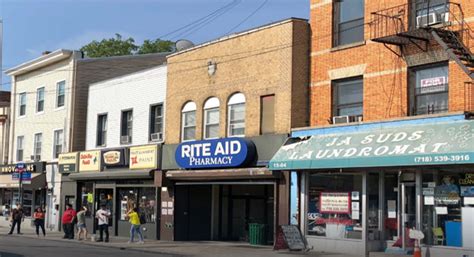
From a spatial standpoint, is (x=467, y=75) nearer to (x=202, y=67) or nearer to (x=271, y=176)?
(x=271, y=176)

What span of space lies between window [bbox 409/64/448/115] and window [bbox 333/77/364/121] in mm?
1962

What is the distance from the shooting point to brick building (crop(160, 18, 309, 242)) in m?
22.5

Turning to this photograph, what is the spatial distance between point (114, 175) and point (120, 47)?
30.0 meters

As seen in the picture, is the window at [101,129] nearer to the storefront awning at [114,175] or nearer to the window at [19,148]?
the storefront awning at [114,175]

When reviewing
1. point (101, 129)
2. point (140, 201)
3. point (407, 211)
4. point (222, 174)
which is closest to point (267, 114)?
point (222, 174)

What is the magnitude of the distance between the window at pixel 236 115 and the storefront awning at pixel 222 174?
1.67m

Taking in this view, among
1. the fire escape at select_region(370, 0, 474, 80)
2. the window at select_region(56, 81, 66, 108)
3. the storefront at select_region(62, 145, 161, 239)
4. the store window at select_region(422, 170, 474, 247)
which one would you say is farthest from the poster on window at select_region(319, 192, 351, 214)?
the window at select_region(56, 81, 66, 108)

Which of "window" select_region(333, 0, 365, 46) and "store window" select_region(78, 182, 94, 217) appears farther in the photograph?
"store window" select_region(78, 182, 94, 217)

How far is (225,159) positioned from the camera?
2367 cm

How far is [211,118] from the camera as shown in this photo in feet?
84.7

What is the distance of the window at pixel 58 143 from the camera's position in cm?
A: 3488

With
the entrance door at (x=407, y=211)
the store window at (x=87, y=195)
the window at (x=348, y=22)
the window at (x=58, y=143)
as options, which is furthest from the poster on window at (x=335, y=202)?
the window at (x=58, y=143)

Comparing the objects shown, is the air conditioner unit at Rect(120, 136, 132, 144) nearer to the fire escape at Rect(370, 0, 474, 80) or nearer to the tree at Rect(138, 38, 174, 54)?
the fire escape at Rect(370, 0, 474, 80)

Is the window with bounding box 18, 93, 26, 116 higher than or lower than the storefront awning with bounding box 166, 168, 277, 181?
higher
